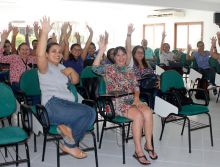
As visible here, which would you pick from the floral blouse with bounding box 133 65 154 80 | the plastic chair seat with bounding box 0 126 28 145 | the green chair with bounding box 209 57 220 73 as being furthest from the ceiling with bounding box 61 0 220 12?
the plastic chair seat with bounding box 0 126 28 145

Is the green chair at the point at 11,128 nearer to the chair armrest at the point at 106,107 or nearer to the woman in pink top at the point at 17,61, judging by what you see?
the chair armrest at the point at 106,107

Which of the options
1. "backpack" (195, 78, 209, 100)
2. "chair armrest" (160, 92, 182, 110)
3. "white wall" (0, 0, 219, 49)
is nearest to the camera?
"chair armrest" (160, 92, 182, 110)

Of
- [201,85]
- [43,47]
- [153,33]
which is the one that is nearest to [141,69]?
[43,47]

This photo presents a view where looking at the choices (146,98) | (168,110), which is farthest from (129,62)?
(168,110)

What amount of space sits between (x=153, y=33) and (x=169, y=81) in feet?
31.1

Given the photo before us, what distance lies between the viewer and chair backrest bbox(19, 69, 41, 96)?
3.69 m

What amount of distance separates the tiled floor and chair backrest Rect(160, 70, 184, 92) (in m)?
0.66

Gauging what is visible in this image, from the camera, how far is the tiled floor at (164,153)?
3.21 metres

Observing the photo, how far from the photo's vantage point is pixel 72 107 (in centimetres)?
295

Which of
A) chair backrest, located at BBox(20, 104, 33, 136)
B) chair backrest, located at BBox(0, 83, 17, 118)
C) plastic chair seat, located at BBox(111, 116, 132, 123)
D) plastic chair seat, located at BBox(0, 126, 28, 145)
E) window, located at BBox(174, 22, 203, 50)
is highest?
window, located at BBox(174, 22, 203, 50)

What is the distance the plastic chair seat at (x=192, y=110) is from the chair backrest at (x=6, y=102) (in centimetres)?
181

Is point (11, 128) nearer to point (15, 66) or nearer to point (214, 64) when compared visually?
point (15, 66)

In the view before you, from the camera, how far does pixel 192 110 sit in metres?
3.56

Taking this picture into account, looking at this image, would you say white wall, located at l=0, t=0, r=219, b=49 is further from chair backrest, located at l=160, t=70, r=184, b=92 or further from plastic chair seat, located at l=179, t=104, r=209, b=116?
plastic chair seat, located at l=179, t=104, r=209, b=116
